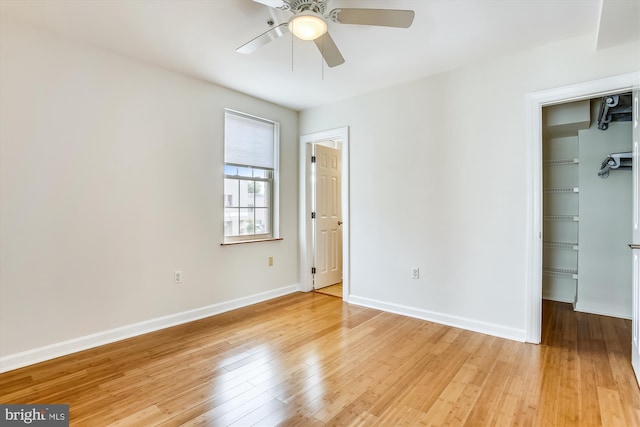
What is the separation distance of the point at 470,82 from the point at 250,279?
10.2ft

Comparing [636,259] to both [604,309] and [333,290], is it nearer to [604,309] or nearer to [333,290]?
[604,309]

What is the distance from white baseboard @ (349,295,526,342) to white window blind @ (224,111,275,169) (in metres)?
2.03

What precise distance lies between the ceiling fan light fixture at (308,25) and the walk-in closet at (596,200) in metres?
2.91

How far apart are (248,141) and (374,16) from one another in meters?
2.35

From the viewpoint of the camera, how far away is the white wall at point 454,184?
8.91 ft

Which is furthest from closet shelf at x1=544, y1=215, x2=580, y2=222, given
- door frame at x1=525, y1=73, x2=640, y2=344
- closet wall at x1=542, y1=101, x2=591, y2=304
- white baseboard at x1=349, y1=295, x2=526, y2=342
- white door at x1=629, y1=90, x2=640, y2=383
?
white baseboard at x1=349, y1=295, x2=526, y2=342

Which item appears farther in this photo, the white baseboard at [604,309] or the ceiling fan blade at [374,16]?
the white baseboard at [604,309]

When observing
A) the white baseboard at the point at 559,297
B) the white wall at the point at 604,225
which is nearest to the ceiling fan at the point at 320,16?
the white wall at the point at 604,225

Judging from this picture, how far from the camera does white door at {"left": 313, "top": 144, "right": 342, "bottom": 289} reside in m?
4.47

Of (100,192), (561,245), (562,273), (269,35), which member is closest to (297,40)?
(269,35)

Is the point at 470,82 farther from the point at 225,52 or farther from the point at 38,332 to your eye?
the point at 38,332

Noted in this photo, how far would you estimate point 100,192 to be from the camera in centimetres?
265

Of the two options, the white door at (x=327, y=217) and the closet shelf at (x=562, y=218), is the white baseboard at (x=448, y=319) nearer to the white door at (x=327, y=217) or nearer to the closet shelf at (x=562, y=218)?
the white door at (x=327, y=217)

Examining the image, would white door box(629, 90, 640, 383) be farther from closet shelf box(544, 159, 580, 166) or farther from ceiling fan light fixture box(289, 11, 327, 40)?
ceiling fan light fixture box(289, 11, 327, 40)
